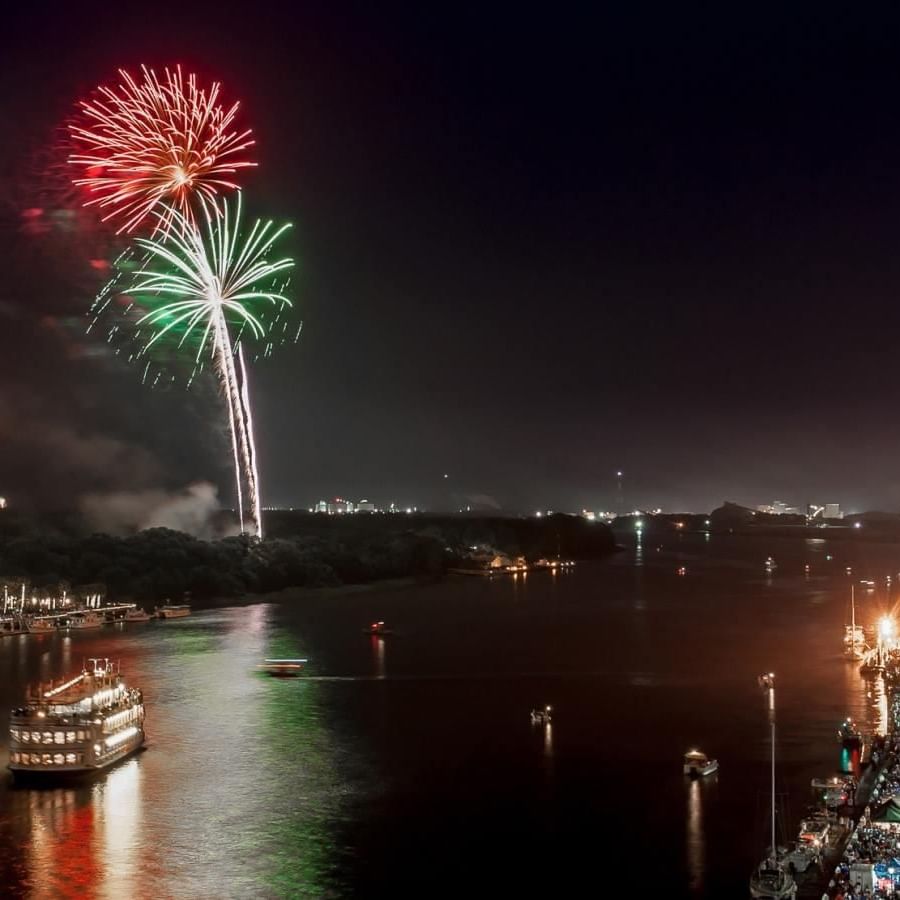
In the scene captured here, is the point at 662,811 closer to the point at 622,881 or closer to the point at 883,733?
the point at 622,881

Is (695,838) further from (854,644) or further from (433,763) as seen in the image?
(854,644)

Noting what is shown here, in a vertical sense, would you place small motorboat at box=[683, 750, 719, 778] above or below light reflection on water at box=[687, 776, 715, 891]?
above

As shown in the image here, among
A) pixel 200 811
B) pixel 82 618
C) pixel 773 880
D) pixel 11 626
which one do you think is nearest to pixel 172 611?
pixel 82 618

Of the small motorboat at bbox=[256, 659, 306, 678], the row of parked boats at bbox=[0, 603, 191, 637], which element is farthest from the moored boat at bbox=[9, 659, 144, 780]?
the row of parked boats at bbox=[0, 603, 191, 637]

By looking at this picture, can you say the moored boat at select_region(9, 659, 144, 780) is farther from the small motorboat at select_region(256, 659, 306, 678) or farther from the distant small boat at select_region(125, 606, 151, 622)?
the distant small boat at select_region(125, 606, 151, 622)

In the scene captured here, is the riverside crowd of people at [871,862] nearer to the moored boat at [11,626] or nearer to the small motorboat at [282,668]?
the small motorboat at [282,668]

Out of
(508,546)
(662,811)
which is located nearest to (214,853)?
(662,811)
